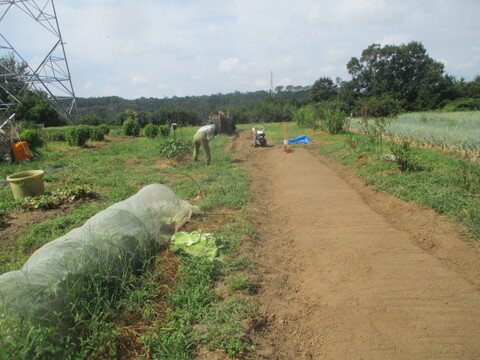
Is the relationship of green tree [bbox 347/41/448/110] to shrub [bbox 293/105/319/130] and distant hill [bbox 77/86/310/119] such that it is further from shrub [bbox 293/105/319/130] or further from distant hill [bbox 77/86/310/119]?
shrub [bbox 293/105/319/130]

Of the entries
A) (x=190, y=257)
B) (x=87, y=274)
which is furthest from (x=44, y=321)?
(x=190, y=257)

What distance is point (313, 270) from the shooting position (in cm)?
374

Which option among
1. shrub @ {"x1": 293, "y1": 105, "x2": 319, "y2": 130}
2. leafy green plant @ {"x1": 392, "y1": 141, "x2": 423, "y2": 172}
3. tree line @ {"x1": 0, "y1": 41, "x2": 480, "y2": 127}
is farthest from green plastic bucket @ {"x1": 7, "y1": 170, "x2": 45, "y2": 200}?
tree line @ {"x1": 0, "y1": 41, "x2": 480, "y2": 127}

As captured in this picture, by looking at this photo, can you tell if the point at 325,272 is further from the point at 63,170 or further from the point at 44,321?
the point at 63,170

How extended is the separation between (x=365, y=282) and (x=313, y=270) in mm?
620

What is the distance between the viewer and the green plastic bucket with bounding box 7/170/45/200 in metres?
6.15

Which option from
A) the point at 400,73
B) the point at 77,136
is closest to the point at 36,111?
the point at 77,136

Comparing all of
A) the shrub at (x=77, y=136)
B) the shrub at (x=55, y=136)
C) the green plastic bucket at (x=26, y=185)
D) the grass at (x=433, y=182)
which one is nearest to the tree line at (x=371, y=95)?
the shrub at (x=55, y=136)

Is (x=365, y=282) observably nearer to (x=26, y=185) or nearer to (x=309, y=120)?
(x=26, y=185)

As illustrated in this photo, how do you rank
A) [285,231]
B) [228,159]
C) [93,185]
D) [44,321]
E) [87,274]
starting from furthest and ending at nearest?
1. [228,159]
2. [93,185]
3. [285,231]
4. [87,274]
5. [44,321]

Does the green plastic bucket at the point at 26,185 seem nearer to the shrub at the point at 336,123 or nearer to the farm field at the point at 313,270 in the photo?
the farm field at the point at 313,270

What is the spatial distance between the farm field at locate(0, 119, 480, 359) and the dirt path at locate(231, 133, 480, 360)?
0.01 meters

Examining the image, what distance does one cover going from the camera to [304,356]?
252cm

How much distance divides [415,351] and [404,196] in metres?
4.09
